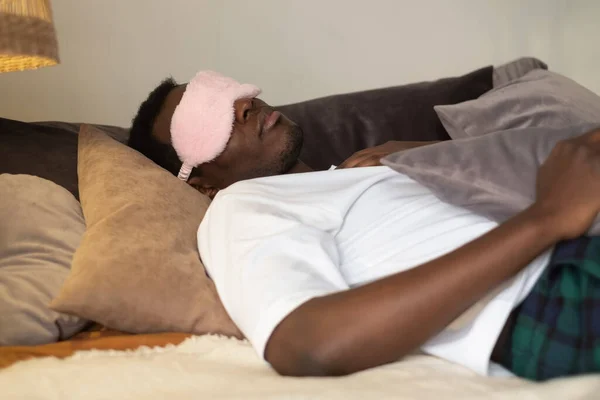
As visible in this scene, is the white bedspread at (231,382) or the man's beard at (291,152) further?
the man's beard at (291,152)

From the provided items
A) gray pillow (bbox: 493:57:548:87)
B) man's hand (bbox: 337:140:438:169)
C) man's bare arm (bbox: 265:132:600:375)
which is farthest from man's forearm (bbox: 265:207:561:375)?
gray pillow (bbox: 493:57:548:87)

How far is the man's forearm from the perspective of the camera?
0.69 metres

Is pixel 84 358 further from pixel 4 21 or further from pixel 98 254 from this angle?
pixel 4 21

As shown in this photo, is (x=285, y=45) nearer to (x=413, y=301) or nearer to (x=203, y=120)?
(x=203, y=120)

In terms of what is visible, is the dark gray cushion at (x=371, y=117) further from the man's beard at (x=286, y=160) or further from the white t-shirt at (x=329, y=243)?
the white t-shirt at (x=329, y=243)

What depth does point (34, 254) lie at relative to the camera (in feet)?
3.26

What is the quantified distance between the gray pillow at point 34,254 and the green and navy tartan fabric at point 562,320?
690 mm

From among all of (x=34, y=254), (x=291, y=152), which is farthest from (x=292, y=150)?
(x=34, y=254)

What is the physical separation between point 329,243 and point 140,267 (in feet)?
1.00

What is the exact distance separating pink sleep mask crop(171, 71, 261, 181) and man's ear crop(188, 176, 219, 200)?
0.15 ft

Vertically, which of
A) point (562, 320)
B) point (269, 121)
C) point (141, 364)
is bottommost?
point (141, 364)

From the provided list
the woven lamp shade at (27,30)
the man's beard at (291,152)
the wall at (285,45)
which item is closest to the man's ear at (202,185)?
the man's beard at (291,152)

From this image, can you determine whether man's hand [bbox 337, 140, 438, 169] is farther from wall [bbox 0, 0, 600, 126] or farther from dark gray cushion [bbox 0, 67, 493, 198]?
wall [bbox 0, 0, 600, 126]

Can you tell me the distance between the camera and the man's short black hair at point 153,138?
4.26 feet
